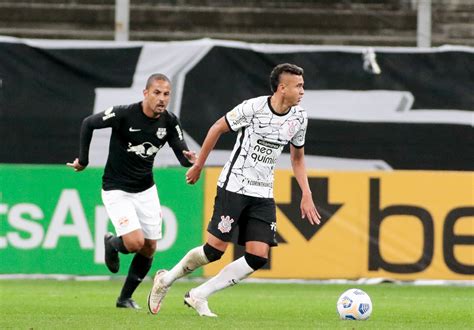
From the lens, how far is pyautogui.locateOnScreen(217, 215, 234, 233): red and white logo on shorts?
985cm

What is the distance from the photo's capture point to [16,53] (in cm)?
1650

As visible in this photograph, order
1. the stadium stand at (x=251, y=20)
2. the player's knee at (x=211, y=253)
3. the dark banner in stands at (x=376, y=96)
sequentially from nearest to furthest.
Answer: the player's knee at (x=211, y=253) → the dark banner in stands at (x=376, y=96) → the stadium stand at (x=251, y=20)

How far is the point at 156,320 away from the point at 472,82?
334 inches

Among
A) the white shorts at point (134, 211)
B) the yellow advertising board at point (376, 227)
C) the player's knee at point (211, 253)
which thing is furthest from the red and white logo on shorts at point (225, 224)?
the yellow advertising board at point (376, 227)

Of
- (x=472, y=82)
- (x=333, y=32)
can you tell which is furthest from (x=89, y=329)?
(x=333, y=32)

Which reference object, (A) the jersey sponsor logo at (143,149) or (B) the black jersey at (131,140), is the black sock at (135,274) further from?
(A) the jersey sponsor logo at (143,149)

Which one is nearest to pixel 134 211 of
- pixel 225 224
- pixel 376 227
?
pixel 225 224

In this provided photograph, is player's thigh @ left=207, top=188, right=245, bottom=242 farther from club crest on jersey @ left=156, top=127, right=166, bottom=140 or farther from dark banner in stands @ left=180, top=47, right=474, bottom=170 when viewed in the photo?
dark banner in stands @ left=180, top=47, right=474, bottom=170

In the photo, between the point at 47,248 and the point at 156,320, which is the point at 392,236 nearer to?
the point at 47,248

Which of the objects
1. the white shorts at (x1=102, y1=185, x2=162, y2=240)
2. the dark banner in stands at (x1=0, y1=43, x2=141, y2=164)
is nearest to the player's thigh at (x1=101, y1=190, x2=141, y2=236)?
the white shorts at (x1=102, y1=185, x2=162, y2=240)

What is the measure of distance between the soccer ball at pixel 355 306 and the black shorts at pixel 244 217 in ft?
2.58

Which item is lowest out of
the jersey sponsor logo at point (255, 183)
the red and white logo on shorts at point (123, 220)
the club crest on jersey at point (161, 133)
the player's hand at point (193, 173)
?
the red and white logo on shorts at point (123, 220)

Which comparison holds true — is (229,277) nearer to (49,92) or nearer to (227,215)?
(227,215)

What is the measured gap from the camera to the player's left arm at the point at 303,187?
10039 mm
